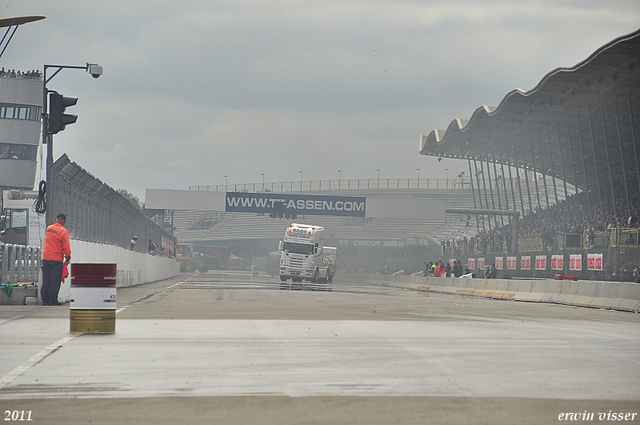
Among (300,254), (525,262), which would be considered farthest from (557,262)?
(300,254)

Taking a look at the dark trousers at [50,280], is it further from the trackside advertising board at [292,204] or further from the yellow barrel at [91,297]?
the trackside advertising board at [292,204]

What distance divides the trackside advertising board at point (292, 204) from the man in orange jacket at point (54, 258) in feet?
128

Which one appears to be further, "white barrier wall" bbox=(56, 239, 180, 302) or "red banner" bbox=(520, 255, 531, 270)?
"red banner" bbox=(520, 255, 531, 270)

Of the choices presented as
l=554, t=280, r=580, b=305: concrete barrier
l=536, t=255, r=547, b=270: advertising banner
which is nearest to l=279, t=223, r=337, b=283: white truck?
l=536, t=255, r=547, b=270: advertising banner

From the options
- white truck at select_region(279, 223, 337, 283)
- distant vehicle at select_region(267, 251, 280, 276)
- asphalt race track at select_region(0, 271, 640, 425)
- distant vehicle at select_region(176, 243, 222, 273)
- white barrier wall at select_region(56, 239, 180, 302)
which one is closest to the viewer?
asphalt race track at select_region(0, 271, 640, 425)

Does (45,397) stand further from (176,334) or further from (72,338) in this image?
(176,334)

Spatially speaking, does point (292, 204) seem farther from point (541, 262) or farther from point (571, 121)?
point (541, 262)

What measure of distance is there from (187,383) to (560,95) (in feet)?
155

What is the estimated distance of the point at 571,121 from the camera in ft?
183

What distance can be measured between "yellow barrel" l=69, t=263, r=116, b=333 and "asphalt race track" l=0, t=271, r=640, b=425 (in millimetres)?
250

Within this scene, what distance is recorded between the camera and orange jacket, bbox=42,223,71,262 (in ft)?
50.4

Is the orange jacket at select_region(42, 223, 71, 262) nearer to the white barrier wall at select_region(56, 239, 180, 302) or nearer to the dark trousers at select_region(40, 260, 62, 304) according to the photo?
the dark trousers at select_region(40, 260, 62, 304)

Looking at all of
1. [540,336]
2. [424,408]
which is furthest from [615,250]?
[424,408]

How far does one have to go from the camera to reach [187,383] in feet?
Result: 20.8
